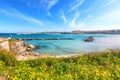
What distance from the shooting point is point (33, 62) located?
8.46 meters

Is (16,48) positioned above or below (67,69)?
below

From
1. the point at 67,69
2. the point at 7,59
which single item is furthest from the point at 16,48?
the point at 67,69

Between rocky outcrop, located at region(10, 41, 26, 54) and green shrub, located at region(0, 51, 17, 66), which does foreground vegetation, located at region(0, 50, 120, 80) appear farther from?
rocky outcrop, located at region(10, 41, 26, 54)

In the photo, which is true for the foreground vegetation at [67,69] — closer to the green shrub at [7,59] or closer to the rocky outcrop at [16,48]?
the green shrub at [7,59]

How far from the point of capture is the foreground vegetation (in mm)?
6086

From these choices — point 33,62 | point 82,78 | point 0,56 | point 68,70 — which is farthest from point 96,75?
point 0,56

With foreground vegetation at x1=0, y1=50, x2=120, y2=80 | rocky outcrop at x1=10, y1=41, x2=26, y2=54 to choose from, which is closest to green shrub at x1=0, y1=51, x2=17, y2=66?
foreground vegetation at x1=0, y1=50, x2=120, y2=80

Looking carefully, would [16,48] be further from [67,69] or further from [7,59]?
[67,69]

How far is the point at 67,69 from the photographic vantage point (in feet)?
22.9

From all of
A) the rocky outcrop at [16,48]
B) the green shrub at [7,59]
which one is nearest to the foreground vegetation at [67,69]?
the green shrub at [7,59]

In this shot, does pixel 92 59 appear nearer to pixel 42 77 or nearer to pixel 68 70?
pixel 68 70

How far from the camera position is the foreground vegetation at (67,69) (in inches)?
240

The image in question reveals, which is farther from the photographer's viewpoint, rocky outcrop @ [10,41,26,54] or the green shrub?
Answer: rocky outcrop @ [10,41,26,54]

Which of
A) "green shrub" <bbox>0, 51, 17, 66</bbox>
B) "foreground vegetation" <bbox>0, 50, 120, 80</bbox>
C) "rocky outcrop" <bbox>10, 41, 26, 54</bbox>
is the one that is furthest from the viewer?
"rocky outcrop" <bbox>10, 41, 26, 54</bbox>
